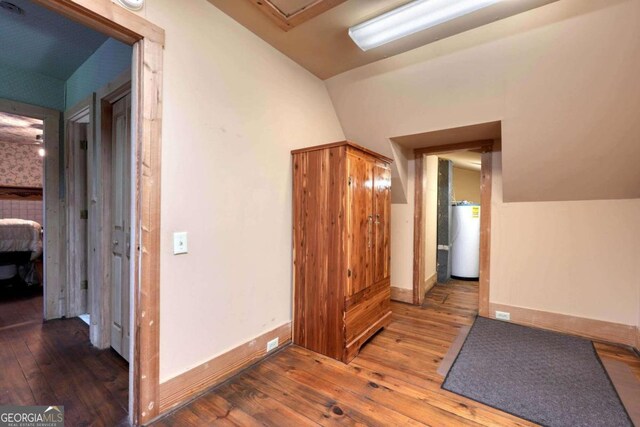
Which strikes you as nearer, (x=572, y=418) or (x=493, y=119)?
(x=572, y=418)

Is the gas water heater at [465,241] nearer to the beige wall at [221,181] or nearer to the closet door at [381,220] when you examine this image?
the closet door at [381,220]

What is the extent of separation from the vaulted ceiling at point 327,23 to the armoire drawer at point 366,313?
217 cm

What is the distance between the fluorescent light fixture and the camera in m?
1.73

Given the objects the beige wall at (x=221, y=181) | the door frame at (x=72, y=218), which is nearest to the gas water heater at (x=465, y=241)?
the beige wall at (x=221, y=181)

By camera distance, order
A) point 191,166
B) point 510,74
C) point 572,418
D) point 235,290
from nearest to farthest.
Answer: point 572,418, point 191,166, point 235,290, point 510,74

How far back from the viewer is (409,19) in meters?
1.86

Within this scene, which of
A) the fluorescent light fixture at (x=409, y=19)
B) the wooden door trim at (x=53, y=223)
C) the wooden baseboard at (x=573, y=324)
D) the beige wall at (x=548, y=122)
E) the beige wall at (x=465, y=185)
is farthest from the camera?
the beige wall at (x=465, y=185)

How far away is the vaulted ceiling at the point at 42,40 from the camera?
1.98m

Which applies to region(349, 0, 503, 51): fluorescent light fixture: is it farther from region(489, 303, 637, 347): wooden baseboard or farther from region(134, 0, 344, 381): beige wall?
region(489, 303, 637, 347): wooden baseboard

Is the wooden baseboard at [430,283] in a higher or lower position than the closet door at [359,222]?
lower

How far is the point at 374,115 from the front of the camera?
2.92 meters

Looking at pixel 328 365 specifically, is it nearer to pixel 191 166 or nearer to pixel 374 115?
pixel 191 166

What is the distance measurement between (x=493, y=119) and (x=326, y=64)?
5.29 feet

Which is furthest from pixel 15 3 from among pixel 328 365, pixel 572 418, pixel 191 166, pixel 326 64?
pixel 572 418
